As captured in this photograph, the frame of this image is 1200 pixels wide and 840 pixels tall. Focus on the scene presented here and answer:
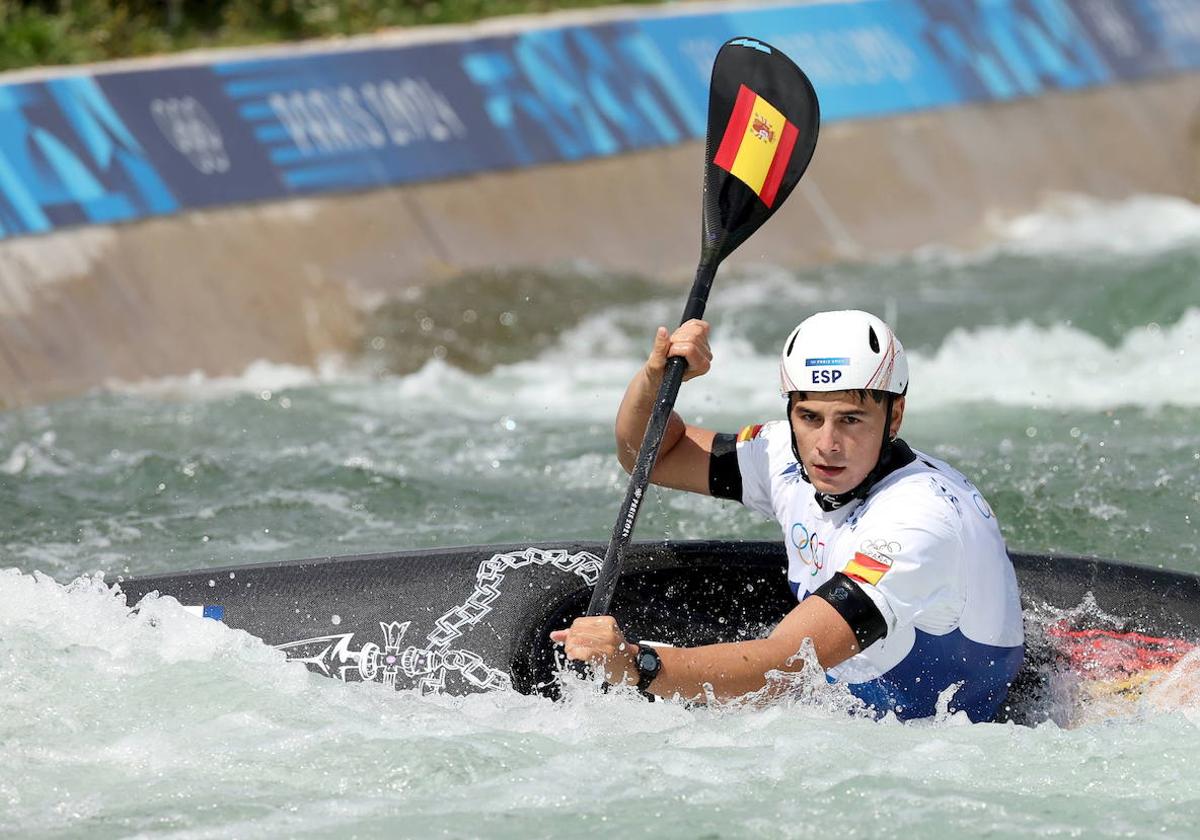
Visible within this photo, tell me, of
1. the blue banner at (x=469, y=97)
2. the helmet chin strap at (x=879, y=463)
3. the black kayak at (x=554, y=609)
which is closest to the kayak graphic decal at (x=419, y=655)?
the black kayak at (x=554, y=609)

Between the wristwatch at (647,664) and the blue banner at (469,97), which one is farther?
the blue banner at (469,97)

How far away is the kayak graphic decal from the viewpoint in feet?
13.5

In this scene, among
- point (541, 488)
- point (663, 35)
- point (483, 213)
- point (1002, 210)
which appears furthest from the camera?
point (1002, 210)

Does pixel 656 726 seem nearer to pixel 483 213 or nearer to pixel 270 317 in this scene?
pixel 270 317

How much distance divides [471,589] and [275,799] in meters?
0.93

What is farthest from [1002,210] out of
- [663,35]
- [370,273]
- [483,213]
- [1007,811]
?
[1007,811]

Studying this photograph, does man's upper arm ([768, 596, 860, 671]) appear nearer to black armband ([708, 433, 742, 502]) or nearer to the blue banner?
black armband ([708, 433, 742, 502])

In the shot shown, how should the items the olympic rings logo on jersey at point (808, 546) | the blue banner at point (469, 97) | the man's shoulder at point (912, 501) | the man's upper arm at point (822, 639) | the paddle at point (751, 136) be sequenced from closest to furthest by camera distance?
1. the man's upper arm at point (822, 639)
2. the man's shoulder at point (912, 501)
3. the olympic rings logo on jersey at point (808, 546)
4. the paddle at point (751, 136)
5. the blue banner at point (469, 97)

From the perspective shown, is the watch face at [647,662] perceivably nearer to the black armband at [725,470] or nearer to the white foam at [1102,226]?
the black armband at [725,470]

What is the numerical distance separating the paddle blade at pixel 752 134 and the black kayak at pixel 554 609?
96 centimetres

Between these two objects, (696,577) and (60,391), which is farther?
(60,391)

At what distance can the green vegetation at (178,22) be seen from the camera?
9.77 m

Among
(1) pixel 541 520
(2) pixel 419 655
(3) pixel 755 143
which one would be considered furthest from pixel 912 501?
(1) pixel 541 520

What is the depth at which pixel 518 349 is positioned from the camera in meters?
9.56
